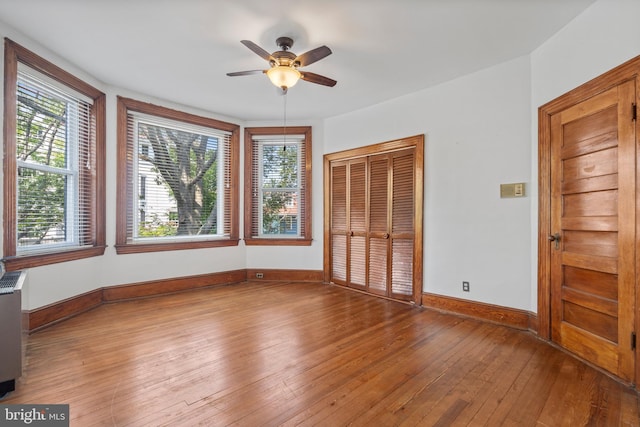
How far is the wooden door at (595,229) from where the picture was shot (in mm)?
1961

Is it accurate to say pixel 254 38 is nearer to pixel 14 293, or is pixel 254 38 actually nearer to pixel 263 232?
pixel 14 293

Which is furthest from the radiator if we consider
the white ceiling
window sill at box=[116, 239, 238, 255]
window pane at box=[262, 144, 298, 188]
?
window pane at box=[262, 144, 298, 188]

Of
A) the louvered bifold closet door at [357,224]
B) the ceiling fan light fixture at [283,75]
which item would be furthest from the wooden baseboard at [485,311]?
the ceiling fan light fixture at [283,75]

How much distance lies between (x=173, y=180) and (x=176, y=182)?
5 centimetres

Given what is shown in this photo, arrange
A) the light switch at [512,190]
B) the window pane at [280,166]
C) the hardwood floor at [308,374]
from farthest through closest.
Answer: the window pane at [280,166], the light switch at [512,190], the hardwood floor at [308,374]

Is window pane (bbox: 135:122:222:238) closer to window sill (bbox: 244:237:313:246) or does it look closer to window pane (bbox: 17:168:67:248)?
window sill (bbox: 244:237:313:246)

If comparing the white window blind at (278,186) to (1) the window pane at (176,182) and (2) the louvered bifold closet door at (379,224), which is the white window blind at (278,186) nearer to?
(1) the window pane at (176,182)

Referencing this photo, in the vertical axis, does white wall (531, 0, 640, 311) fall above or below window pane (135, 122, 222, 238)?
above

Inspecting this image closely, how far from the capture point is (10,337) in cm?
180

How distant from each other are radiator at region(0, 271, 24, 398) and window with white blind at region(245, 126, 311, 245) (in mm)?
3080

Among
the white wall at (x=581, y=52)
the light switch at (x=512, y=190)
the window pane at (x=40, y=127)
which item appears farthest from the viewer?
the light switch at (x=512, y=190)

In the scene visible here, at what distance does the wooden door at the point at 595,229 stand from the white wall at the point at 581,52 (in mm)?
194

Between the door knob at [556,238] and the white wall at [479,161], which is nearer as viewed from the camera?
the white wall at [479,161]

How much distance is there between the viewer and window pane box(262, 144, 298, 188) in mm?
4871
